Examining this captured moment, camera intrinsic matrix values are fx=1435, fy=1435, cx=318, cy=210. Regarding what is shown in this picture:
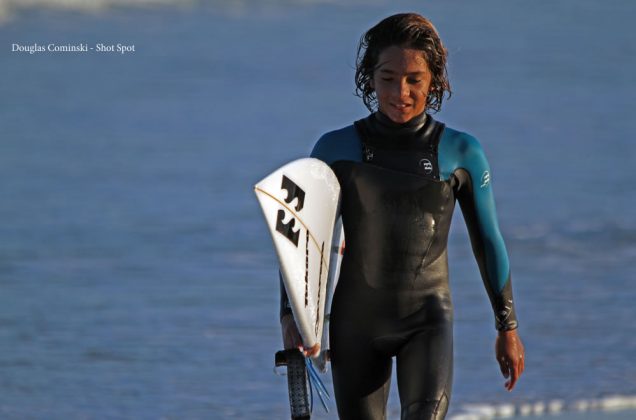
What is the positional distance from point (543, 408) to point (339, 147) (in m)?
2.63

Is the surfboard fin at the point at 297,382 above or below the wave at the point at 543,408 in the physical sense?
above

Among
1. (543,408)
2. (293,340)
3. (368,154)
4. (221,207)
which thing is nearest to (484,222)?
(368,154)

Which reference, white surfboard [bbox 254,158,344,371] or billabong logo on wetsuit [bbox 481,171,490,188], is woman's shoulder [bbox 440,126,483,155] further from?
white surfboard [bbox 254,158,344,371]

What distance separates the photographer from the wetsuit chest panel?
157 inches

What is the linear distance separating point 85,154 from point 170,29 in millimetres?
10806

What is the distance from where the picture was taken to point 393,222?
3980mm

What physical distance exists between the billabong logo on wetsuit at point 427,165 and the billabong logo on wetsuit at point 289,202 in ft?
1.15

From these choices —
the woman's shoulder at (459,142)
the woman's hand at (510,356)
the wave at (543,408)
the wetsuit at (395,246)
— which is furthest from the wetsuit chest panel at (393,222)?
the wave at (543,408)

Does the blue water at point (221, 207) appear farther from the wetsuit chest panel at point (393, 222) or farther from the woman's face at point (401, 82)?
the woman's face at point (401, 82)

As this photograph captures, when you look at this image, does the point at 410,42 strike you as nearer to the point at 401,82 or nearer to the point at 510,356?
the point at 401,82

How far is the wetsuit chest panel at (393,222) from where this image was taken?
13.1 ft

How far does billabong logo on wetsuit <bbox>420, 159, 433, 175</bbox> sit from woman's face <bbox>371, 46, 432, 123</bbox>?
131mm

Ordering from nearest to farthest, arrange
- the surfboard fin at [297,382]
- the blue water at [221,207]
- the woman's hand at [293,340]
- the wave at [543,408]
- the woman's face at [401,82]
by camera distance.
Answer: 1. the surfboard fin at [297,382]
2. the woman's hand at [293,340]
3. the woman's face at [401,82]
4. the wave at [543,408]
5. the blue water at [221,207]

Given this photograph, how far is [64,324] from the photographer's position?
7566 millimetres
